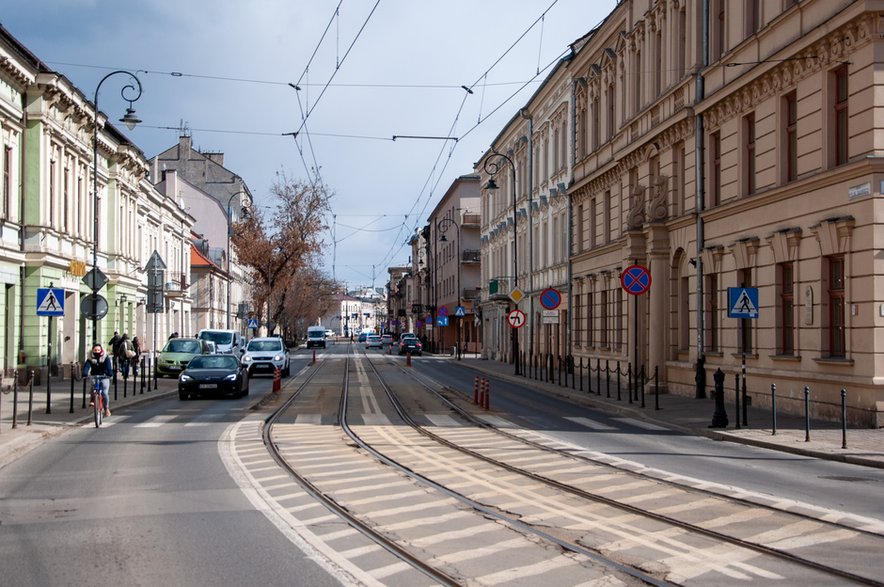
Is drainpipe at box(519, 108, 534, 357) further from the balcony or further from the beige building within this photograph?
the balcony

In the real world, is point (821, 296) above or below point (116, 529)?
above

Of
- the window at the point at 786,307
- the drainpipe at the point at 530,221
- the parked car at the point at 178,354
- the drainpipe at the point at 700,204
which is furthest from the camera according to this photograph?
the drainpipe at the point at 530,221

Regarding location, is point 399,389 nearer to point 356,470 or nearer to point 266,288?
point 356,470

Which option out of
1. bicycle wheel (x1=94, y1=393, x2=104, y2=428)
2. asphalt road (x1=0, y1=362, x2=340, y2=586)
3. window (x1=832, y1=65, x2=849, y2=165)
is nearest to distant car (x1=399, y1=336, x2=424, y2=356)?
bicycle wheel (x1=94, y1=393, x2=104, y2=428)

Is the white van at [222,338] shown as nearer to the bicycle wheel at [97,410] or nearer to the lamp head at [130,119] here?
the lamp head at [130,119]

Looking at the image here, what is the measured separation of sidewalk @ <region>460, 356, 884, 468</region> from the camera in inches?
615

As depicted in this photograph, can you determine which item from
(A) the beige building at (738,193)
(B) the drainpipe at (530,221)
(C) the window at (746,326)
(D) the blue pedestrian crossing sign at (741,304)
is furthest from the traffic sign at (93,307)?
(B) the drainpipe at (530,221)

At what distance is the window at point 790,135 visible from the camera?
22344 millimetres

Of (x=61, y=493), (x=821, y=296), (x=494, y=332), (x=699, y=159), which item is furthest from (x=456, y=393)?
(x=494, y=332)

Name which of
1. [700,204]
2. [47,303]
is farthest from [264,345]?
[700,204]

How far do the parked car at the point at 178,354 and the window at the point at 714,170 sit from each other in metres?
21.9

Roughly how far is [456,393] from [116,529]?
22.6 m

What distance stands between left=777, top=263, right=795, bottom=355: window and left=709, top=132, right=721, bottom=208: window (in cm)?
469

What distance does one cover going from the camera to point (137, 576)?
7.65m
